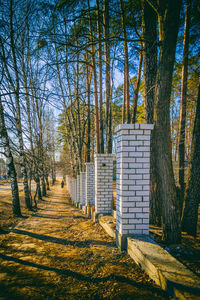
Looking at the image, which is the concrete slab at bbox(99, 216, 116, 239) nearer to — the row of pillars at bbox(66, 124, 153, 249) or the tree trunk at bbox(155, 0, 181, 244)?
the row of pillars at bbox(66, 124, 153, 249)

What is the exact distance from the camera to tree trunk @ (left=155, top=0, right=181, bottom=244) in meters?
2.88

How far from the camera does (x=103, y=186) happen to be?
4898mm

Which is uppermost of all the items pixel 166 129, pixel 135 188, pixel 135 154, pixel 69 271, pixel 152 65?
pixel 152 65

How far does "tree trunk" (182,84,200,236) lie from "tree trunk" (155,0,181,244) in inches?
55.3

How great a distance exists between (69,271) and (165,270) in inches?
53.4

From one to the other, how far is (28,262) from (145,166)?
243cm

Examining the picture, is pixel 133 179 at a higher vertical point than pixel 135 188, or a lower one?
higher

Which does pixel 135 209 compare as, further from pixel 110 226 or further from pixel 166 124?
pixel 166 124

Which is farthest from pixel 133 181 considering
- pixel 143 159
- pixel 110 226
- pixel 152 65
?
pixel 152 65

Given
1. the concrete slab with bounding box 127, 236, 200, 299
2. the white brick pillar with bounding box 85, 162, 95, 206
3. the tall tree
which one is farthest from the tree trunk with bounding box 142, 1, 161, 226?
the white brick pillar with bounding box 85, 162, 95, 206

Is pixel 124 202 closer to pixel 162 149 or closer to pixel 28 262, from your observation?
pixel 162 149

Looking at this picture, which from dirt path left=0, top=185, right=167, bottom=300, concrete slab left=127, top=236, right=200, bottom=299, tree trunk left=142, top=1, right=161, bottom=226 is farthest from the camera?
tree trunk left=142, top=1, right=161, bottom=226

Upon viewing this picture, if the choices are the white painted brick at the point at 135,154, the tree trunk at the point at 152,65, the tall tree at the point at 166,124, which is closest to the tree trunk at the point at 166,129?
the tall tree at the point at 166,124

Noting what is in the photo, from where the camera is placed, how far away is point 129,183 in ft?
8.77
